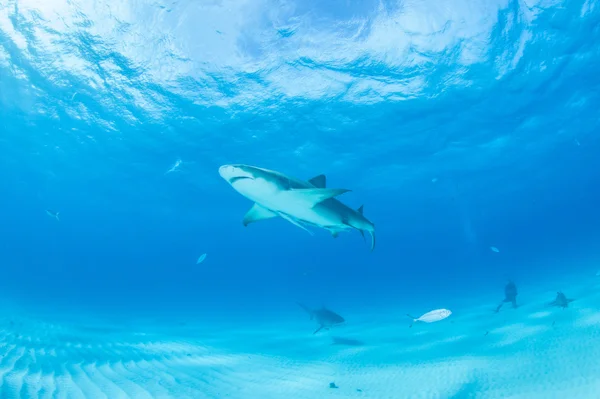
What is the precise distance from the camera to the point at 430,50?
15.4 meters

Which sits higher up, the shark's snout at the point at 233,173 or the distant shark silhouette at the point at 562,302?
the distant shark silhouette at the point at 562,302

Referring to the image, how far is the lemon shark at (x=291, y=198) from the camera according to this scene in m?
3.97

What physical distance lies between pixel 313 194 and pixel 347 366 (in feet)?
19.3

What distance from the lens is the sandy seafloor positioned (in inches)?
229

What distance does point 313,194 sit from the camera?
13.8 ft

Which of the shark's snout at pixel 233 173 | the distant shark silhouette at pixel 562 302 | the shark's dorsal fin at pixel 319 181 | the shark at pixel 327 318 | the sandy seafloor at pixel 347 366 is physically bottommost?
the sandy seafloor at pixel 347 366

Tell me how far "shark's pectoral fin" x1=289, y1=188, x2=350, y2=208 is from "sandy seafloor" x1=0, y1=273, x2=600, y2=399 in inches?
158

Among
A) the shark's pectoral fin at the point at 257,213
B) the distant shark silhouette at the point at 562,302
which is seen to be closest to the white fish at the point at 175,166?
the shark's pectoral fin at the point at 257,213

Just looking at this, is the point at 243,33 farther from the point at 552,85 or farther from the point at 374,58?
the point at 552,85

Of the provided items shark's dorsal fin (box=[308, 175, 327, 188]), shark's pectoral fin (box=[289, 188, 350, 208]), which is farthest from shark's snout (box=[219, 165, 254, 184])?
shark's dorsal fin (box=[308, 175, 327, 188])

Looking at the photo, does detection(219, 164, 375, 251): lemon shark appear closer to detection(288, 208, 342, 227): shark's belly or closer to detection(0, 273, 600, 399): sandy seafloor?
detection(288, 208, 342, 227): shark's belly

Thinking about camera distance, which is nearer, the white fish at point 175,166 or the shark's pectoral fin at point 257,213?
the shark's pectoral fin at point 257,213

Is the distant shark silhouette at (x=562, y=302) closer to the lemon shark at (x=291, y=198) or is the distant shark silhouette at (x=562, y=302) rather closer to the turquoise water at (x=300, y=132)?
the turquoise water at (x=300, y=132)

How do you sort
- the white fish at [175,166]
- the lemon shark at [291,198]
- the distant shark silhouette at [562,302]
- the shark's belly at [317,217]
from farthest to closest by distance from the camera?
1. the white fish at [175,166]
2. the distant shark silhouette at [562,302]
3. the shark's belly at [317,217]
4. the lemon shark at [291,198]
